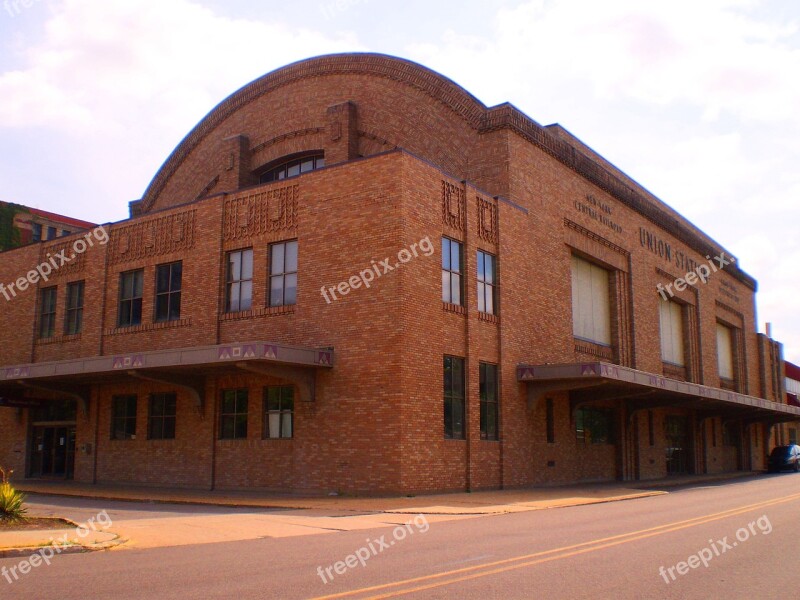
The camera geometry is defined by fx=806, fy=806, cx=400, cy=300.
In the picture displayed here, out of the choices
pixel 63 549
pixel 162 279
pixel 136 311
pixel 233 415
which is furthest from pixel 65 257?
pixel 63 549

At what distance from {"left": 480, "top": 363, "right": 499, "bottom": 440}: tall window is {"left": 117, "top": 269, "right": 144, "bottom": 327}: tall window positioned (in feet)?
40.6

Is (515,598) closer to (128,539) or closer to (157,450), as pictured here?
(128,539)

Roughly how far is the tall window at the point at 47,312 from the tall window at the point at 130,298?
4.19 m

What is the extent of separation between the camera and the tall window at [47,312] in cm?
3170

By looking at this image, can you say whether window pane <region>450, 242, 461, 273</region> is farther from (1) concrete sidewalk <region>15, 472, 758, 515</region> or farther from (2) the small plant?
(2) the small plant

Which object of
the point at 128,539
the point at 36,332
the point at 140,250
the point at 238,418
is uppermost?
the point at 140,250

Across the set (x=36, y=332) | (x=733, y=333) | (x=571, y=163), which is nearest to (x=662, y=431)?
(x=571, y=163)

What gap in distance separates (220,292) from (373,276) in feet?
20.5

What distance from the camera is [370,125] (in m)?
32.2

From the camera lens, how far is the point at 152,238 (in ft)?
94.1

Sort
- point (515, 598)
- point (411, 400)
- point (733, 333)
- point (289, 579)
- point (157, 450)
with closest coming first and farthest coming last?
point (515, 598) < point (289, 579) < point (411, 400) < point (157, 450) < point (733, 333)

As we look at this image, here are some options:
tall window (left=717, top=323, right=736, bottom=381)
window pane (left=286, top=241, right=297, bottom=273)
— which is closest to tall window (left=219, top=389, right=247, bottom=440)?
window pane (left=286, top=241, right=297, bottom=273)

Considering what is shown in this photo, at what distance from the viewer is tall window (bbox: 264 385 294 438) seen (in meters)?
23.9

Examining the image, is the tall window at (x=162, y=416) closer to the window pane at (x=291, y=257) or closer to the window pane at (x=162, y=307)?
the window pane at (x=162, y=307)
